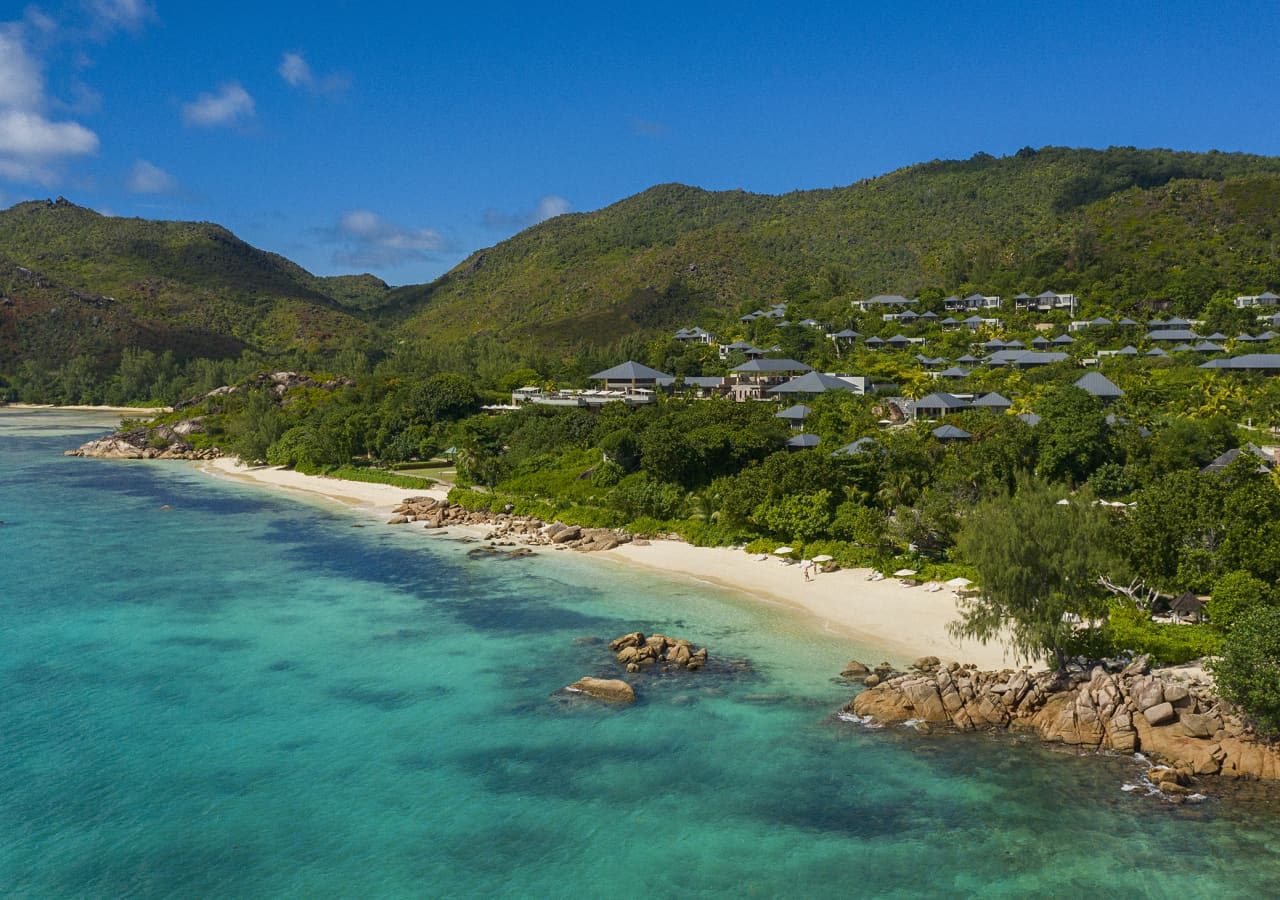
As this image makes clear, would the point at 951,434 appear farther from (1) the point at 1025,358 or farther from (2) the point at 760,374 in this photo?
(2) the point at 760,374

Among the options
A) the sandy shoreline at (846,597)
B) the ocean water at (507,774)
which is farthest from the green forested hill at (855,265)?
the ocean water at (507,774)

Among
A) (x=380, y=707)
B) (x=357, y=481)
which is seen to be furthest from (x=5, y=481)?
(x=380, y=707)

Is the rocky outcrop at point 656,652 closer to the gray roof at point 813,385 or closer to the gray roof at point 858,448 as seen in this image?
the gray roof at point 858,448

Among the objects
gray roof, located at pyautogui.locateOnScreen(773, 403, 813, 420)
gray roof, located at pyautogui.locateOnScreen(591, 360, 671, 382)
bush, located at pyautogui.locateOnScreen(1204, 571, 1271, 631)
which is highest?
gray roof, located at pyautogui.locateOnScreen(591, 360, 671, 382)

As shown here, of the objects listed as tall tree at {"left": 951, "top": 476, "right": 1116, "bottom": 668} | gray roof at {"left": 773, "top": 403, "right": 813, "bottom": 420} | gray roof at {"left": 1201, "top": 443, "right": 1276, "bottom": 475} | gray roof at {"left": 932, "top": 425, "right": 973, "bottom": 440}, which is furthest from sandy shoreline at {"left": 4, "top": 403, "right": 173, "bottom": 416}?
tall tree at {"left": 951, "top": 476, "right": 1116, "bottom": 668}

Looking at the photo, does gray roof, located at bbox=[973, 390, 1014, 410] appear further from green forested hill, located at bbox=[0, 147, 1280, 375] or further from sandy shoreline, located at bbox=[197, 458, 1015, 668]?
green forested hill, located at bbox=[0, 147, 1280, 375]

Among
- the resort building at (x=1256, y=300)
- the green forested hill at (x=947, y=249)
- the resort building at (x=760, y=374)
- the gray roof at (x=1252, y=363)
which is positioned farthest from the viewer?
the green forested hill at (x=947, y=249)

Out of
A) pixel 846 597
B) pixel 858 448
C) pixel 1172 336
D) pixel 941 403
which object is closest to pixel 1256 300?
pixel 1172 336
